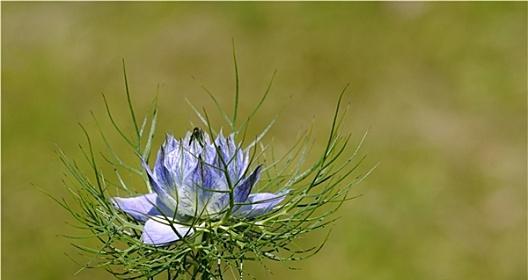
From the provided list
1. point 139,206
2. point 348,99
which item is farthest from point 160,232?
point 348,99

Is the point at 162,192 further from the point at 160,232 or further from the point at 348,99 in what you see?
the point at 348,99

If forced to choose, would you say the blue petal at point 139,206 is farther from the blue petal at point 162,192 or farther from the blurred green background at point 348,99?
the blurred green background at point 348,99

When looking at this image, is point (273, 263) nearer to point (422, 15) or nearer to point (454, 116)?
point (454, 116)

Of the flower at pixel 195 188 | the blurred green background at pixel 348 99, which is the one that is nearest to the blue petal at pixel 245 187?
the flower at pixel 195 188

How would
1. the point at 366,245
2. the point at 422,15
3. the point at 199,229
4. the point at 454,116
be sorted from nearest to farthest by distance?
the point at 199,229 → the point at 366,245 → the point at 454,116 → the point at 422,15

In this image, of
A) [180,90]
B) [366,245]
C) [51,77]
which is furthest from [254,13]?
[366,245]

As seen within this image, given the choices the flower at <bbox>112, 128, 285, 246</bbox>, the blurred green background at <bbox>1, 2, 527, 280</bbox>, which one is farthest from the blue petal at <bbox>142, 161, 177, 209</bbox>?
the blurred green background at <bbox>1, 2, 527, 280</bbox>

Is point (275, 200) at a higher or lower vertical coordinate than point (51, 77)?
lower
